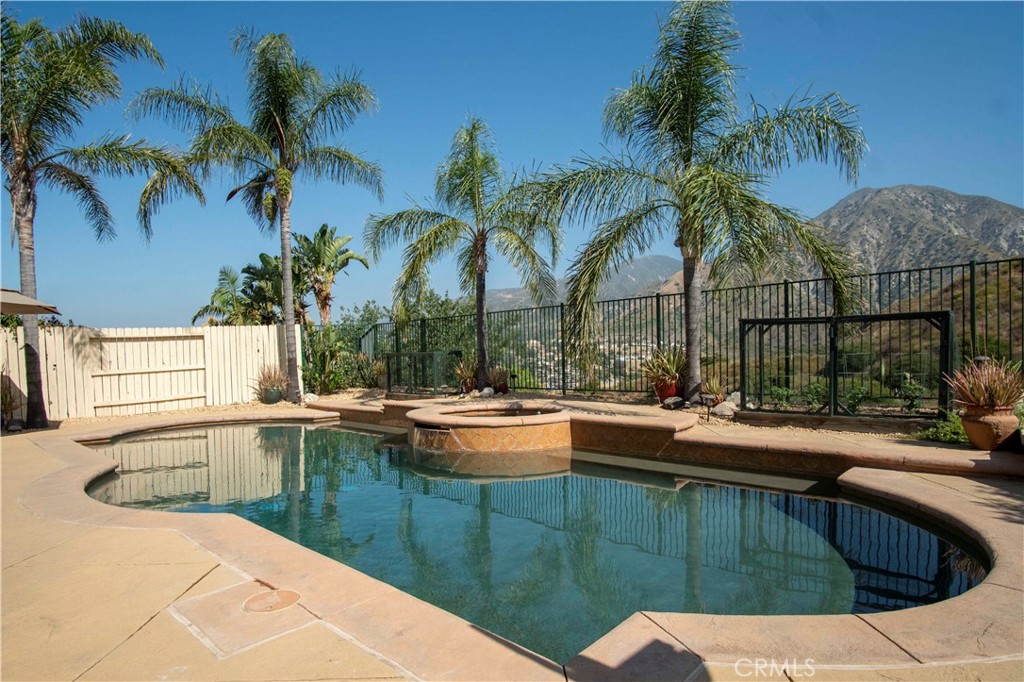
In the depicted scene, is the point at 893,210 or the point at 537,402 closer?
the point at 537,402

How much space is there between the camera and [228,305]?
24266 mm

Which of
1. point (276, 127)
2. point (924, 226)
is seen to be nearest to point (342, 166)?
point (276, 127)

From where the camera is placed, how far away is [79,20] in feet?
33.9

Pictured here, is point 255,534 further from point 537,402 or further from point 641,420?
point 537,402

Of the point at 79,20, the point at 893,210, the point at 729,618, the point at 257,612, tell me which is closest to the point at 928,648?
the point at 729,618

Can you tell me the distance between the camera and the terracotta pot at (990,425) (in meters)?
5.53

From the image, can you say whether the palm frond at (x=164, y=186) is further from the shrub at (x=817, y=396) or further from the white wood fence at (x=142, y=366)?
the shrub at (x=817, y=396)

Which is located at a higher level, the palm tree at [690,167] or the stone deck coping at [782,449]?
the palm tree at [690,167]

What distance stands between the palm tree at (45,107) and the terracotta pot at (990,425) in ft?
45.6

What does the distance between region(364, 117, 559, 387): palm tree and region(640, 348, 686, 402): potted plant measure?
11.8 ft

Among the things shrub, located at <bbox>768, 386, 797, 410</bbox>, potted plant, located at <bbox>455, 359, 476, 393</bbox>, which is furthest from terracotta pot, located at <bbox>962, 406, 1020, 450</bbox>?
potted plant, located at <bbox>455, 359, 476, 393</bbox>

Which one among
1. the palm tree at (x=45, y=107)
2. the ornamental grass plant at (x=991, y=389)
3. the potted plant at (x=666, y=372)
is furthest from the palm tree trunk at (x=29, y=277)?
the ornamental grass plant at (x=991, y=389)

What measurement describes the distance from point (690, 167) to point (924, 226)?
2843cm

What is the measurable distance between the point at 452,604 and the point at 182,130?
13899 millimetres
